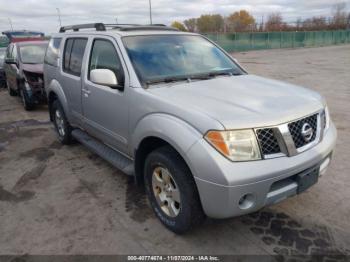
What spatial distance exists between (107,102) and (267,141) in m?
1.98

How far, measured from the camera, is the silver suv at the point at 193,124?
2.34 m

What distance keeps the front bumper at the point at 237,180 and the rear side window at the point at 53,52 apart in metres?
3.81

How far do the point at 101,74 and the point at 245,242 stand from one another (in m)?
2.13

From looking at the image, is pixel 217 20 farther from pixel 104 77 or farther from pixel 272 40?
pixel 104 77

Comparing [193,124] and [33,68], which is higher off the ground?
[33,68]

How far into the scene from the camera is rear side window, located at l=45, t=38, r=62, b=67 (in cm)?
525

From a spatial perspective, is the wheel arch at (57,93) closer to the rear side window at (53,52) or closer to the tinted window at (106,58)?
the rear side window at (53,52)

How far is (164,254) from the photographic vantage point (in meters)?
2.68

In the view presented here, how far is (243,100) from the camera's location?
275 cm

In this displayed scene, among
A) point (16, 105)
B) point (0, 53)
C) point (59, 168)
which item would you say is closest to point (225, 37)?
point (0, 53)

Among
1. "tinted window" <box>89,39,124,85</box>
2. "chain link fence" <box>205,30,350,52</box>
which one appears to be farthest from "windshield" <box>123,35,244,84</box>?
"chain link fence" <box>205,30,350,52</box>

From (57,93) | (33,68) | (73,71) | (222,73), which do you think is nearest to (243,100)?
(222,73)

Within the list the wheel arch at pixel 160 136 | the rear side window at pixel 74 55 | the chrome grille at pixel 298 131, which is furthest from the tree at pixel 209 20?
the chrome grille at pixel 298 131

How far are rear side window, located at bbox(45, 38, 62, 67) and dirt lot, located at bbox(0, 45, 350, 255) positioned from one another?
5.83 ft
